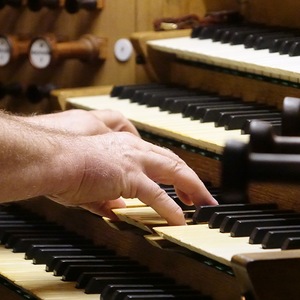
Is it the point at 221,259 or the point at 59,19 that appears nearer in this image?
the point at 221,259

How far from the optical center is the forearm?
4.65ft

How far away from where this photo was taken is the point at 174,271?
1646 millimetres

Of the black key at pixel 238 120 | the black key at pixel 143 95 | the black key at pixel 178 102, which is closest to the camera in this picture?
the black key at pixel 238 120

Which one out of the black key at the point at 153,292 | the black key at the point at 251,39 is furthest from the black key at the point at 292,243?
the black key at the point at 251,39

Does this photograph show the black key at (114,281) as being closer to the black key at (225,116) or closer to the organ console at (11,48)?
the black key at (225,116)

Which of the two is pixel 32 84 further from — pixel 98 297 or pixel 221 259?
pixel 221 259

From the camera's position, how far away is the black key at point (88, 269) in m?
1.64

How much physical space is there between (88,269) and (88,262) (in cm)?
5

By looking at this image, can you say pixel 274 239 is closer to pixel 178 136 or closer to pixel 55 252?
pixel 178 136

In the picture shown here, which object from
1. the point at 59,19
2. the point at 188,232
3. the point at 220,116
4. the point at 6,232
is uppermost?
the point at 59,19

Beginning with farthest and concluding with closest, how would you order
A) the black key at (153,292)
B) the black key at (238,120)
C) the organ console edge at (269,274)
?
the black key at (238,120) < the black key at (153,292) < the organ console edge at (269,274)

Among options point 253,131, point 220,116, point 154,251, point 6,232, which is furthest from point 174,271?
point 253,131

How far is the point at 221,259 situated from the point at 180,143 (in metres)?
0.56

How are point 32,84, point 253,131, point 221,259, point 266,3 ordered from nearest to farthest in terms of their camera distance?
1. point 253,131
2. point 221,259
3. point 266,3
4. point 32,84
